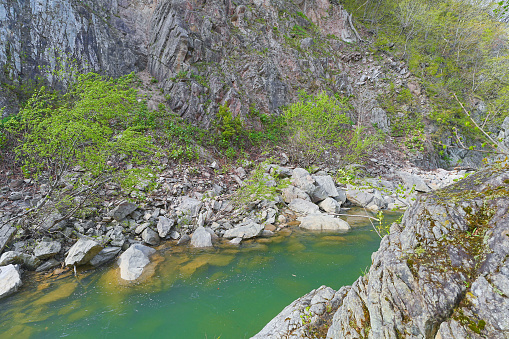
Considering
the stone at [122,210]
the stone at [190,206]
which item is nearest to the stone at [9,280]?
the stone at [122,210]

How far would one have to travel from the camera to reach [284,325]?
3.28 metres

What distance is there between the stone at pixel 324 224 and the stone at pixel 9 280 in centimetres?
857

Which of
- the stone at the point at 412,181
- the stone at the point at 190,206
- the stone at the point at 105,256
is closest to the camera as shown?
the stone at the point at 105,256

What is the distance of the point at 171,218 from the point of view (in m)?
8.75

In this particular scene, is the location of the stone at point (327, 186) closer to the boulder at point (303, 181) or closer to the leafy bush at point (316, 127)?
the boulder at point (303, 181)

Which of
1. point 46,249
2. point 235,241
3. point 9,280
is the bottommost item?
point 235,241

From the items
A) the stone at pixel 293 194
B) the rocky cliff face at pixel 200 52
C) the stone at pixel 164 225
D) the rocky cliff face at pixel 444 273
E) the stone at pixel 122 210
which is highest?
the rocky cliff face at pixel 200 52

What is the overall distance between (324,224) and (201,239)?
490 centimetres

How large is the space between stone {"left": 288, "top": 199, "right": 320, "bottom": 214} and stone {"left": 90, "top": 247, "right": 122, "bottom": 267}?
23.5 feet

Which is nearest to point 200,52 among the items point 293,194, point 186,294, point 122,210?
point 293,194

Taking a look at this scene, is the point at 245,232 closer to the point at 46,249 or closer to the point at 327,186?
the point at 327,186

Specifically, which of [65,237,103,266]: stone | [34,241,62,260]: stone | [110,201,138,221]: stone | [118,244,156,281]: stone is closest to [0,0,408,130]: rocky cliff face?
[110,201,138,221]: stone

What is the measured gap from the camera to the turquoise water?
4.41 m

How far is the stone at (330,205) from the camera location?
1051cm
